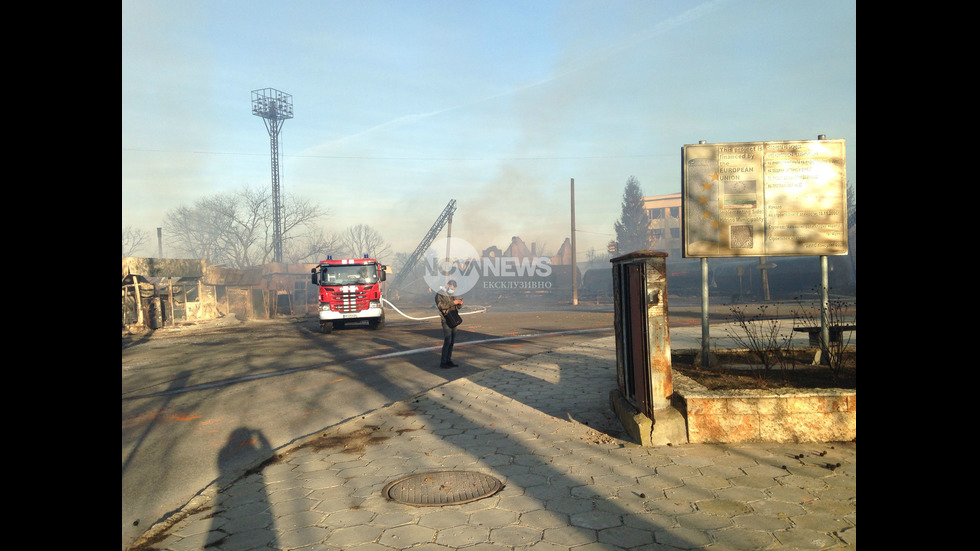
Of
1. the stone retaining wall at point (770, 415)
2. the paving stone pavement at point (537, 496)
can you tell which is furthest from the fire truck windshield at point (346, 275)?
the stone retaining wall at point (770, 415)

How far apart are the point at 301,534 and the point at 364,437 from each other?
250 cm

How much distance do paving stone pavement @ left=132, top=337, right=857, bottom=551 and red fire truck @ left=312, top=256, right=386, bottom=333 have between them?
13.4 m

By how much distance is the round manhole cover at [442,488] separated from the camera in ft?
14.3

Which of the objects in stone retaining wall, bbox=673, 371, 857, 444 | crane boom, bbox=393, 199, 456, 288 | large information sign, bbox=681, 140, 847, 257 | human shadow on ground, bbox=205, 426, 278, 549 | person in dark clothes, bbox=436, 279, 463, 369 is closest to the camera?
human shadow on ground, bbox=205, 426, 278, 549

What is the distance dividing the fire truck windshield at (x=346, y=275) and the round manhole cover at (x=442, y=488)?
1551cm

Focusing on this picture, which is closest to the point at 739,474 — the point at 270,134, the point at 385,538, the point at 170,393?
the point at 385,538

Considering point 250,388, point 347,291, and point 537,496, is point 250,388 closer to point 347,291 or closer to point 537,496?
point 537,496

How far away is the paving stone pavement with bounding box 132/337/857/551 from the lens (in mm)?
3582

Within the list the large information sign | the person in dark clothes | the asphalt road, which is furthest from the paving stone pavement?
the person in dark clothes

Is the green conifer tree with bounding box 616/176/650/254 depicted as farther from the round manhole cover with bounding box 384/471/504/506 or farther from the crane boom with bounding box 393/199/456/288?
the round manhole cover with bounding box 384/471/504/506
